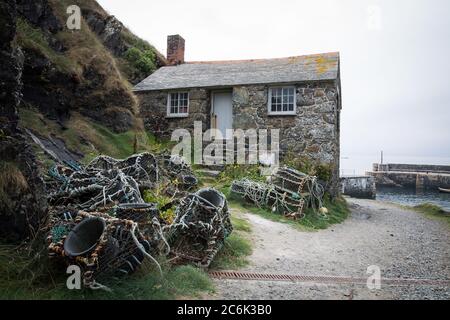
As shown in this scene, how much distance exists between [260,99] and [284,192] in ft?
19.4

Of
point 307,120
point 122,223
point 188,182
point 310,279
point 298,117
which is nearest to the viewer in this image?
point 122,223

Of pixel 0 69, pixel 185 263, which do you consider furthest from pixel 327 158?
pixel 0 69

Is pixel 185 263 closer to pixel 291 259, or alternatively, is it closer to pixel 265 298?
pixel 265 298

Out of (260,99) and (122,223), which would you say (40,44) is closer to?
(260,99)

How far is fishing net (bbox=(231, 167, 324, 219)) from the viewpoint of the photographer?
10.3 m

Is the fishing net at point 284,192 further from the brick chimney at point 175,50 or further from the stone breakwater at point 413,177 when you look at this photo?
the stone breakwater at point 413,177

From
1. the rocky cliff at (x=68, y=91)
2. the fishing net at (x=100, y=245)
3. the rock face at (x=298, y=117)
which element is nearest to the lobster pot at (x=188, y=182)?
the rocky cliff at (x=68, y=91)

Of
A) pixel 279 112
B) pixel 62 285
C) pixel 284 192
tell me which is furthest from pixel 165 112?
pixel 62 285

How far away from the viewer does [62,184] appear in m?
6.46

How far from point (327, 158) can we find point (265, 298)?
10.4 meters

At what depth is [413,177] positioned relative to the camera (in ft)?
125

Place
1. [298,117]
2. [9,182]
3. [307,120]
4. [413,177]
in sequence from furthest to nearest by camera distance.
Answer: [413,177]
[298,117]
[307,120]
[9,182]

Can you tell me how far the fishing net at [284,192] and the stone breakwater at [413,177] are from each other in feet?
103

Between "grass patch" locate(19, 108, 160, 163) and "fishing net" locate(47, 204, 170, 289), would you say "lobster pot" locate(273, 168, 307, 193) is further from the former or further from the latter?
"fishing net" locate(47, 204, 170, 289)
